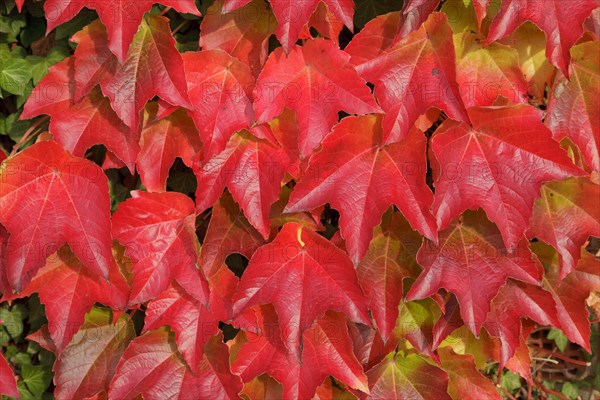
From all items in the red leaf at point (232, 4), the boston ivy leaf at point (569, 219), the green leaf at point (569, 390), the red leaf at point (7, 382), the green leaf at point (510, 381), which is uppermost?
the red leaf at point (232, 4)

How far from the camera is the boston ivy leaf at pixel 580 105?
1.37m

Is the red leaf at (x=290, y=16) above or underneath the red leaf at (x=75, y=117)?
above

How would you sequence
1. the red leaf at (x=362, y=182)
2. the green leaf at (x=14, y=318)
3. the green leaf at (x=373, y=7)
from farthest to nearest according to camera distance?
1. the green leaf at (x=14, y=318)
2. the green leaf at (x=373, y=7)
3. the red leaf at (x=362, y=182)

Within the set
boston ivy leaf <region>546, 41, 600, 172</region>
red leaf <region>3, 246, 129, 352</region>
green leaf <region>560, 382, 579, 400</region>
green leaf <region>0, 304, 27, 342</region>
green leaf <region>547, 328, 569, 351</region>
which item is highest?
boston ivy leaf <region>546, 41, 600, 172</region>

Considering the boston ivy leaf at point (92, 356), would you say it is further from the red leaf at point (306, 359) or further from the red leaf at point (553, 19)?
the red leaf at point (553, 19)

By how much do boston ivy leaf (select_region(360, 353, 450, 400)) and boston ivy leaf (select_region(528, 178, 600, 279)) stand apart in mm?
424

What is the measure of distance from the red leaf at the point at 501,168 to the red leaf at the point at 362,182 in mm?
44

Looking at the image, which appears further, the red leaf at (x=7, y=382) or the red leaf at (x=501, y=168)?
the red leaf at (x=7, y=382)

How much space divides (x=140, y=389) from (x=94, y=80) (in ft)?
2.52

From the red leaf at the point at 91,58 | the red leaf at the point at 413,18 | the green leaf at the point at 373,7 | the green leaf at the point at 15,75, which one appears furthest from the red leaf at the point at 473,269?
the green leaf at the point at 15,75

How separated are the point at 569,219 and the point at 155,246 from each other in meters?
1.01

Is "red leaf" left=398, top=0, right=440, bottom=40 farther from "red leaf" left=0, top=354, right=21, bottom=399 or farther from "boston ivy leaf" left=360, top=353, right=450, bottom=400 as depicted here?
"red leaf" left=0, top=354, right=21, bottom=399

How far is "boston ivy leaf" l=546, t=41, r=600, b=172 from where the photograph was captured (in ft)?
4.48

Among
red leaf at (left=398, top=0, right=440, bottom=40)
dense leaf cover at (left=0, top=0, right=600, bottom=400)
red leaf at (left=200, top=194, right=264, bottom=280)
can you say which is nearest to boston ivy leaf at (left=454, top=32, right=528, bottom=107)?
dense leaf cover at (left=0, top=0, right=600, bottom=400)
